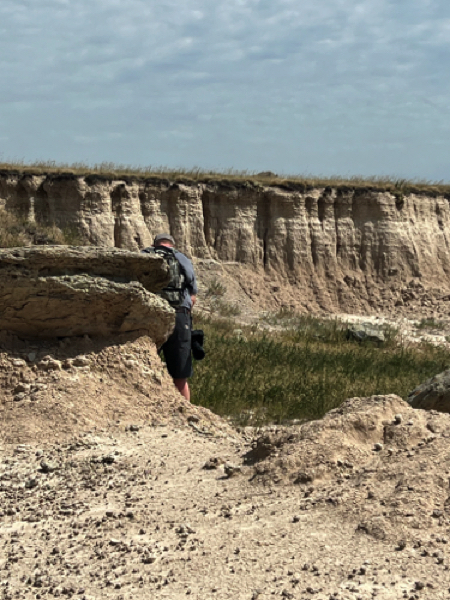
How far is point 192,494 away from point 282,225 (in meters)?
22.2

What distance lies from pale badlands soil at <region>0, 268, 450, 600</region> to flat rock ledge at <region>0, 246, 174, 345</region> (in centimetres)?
19

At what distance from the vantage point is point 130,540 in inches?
177

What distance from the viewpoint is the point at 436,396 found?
755 cm

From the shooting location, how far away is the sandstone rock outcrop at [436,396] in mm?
7477

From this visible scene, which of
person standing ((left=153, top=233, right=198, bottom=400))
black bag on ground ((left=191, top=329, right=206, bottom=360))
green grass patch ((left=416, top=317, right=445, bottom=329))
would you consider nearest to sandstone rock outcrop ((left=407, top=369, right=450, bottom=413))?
black bag on ground ((left=191, top=329, right=206, bottom=360))

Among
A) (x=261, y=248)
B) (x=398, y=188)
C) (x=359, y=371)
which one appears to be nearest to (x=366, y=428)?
(x=359, y=371)

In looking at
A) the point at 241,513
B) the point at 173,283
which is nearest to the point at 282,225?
the point at 173,283

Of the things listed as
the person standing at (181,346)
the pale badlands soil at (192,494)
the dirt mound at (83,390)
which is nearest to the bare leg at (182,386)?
the person standing at (181,346)

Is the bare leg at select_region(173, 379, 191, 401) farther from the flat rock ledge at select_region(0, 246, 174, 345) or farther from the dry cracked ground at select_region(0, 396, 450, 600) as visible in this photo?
the dry cracked ground at select_region(0, 396, 450, 600)

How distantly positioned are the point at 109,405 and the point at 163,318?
1.00m

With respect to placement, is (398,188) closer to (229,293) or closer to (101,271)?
(229,293)

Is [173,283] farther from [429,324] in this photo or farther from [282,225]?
[282,225]

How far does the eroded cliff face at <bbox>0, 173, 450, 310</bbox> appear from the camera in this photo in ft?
77.6

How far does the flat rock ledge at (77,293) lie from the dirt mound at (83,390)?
0.13 meters
